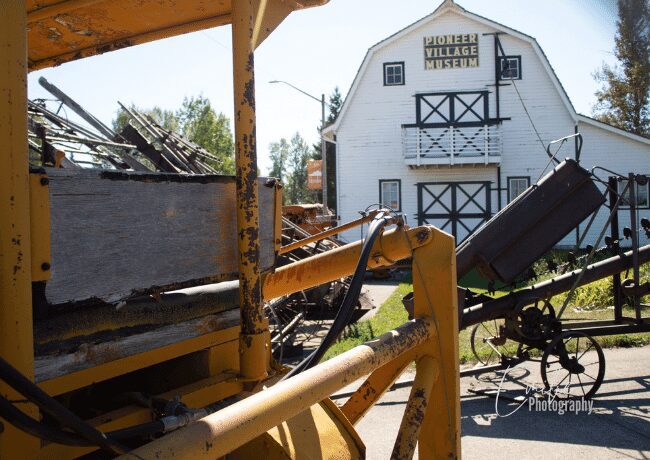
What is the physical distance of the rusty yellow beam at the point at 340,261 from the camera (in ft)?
8.07

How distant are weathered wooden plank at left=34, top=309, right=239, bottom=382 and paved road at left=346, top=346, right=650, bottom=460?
11.8 feet

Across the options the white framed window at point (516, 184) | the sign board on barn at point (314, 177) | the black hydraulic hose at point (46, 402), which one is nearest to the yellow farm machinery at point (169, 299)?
the black hydraulic hose at point (46, 402)

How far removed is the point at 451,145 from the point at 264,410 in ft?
79.6

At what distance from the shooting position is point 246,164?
5.54ft

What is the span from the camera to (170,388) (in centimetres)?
192

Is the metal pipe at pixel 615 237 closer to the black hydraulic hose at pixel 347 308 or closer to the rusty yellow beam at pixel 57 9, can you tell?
the black hydraulic hose at pixel 347 308

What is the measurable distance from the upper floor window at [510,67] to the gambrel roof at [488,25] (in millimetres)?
817

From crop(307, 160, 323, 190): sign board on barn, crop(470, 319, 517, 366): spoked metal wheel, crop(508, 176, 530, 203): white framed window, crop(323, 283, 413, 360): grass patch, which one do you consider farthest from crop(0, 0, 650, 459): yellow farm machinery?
crop(307, 160, 323, 190): sign board on barn

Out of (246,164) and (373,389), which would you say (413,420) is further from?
(246,164)

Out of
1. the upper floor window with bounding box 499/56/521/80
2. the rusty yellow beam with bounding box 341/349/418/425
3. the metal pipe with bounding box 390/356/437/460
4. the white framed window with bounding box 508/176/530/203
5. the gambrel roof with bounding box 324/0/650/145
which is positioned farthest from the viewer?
the white framed window with bounding box 508/176/530/203

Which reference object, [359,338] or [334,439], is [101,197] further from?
[359,338]

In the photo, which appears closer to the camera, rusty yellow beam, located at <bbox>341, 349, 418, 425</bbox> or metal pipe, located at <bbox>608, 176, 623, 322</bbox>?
rusty yellow beam, located at <bbox>341, 349, 418, 425</bbox>

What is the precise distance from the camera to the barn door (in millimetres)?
24922

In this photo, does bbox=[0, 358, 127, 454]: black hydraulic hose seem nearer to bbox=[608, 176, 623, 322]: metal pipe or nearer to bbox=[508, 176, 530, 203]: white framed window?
bbox=[608, 176, 623, 322]: metal pipe
